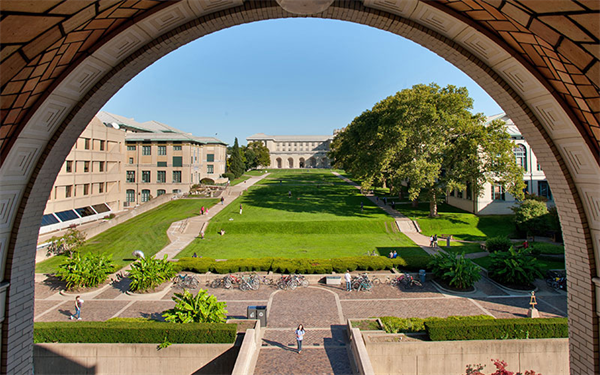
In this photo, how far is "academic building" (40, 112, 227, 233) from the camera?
116 ft

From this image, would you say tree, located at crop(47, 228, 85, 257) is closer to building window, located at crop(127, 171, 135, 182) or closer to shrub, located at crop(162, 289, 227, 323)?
shrub, located at crop(162, 289, 227, 323)

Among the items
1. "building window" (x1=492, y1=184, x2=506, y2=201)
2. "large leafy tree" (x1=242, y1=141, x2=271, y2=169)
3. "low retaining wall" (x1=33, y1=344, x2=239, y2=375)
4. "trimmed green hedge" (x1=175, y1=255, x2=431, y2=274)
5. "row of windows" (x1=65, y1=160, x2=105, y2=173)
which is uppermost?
"large leafy tree" (x1=242, y1=141, x2=271, y2=169)

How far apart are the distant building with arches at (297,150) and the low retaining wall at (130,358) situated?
14267 centimetres

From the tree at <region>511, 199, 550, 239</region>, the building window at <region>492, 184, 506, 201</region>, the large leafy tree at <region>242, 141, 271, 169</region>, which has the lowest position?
the tree at <region>511, 199, 550, 239</region>

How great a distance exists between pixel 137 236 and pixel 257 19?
3039 centimetres

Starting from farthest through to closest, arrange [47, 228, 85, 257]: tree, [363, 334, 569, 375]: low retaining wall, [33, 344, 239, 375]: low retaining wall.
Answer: [47, 228, 85, 257]: tree
[33, 344, 239, 375]: low retaining wall
[363, 334, 569, 375]: low retaining wall

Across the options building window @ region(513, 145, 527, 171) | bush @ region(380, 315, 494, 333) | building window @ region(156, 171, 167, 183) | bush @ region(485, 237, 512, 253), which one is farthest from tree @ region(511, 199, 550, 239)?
building window @ region(156, 171, 167, 183)

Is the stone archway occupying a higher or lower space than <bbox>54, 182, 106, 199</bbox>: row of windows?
higher

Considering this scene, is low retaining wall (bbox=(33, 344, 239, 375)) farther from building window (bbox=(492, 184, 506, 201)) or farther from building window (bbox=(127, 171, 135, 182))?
building window (bbox=(127, 171, 135, 182))

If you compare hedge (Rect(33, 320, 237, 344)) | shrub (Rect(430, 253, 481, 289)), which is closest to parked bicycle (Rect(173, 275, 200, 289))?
hedge (Rect(33, 320, 237, 344))

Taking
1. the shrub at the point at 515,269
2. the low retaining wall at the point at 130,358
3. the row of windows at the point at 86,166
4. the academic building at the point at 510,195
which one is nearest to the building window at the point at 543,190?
the academic building at the point at 510,195

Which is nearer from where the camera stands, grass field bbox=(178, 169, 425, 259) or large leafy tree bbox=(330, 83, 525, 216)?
grass field bbox=(178, 169, 425, 259)

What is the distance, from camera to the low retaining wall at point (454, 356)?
11.5 meters

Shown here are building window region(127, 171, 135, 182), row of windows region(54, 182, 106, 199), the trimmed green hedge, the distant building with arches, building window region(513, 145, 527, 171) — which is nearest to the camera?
the trimmed green hedge
